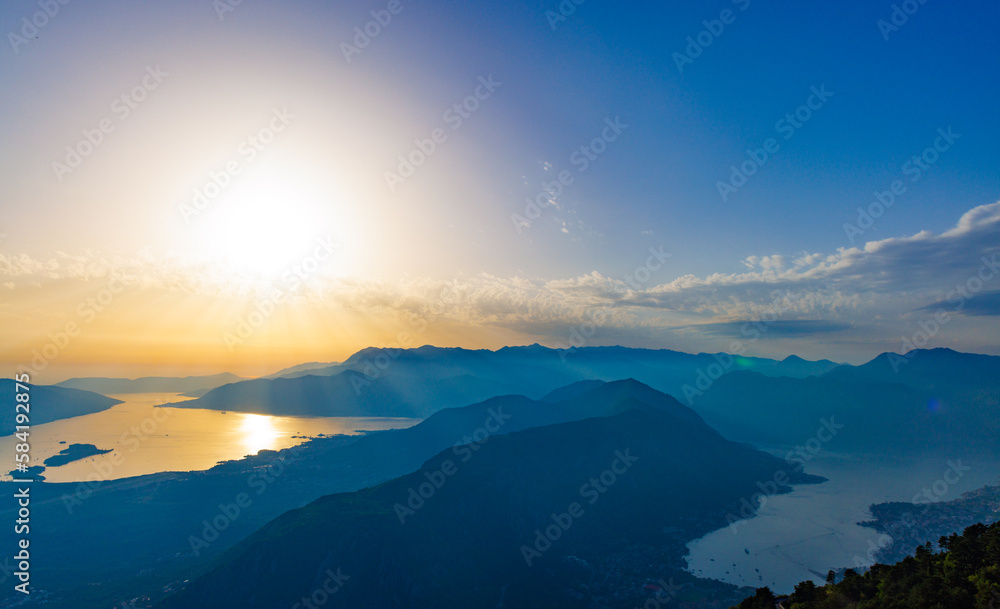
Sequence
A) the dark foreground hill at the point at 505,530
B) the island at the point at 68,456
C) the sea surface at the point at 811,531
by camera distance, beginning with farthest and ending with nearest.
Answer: the island at the point at 68,456 < the sea surface at the point at 811,531 < the dark foreground hill at the point at 505,530

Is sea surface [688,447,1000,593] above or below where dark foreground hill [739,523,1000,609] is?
below

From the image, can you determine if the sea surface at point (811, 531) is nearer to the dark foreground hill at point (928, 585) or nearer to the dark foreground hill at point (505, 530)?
the dark foreground hill at point (505, 530)

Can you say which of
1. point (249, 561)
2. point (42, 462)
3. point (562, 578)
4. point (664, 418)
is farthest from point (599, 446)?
point (42, 462)

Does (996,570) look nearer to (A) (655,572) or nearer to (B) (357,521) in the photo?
(A) (655,572)

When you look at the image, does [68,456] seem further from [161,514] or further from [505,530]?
[505,530]

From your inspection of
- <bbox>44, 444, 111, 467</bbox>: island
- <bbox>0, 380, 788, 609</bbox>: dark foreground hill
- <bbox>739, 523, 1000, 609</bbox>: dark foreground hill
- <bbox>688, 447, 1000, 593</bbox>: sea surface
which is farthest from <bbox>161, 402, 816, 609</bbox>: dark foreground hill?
<bbox>44, 444, 111, 467</bbox>: island

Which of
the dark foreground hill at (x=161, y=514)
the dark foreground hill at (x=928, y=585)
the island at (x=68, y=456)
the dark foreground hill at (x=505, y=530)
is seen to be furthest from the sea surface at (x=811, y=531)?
the island at (x=68, y=456)

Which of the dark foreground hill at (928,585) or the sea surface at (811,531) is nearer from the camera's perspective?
the dark foreground hill at (928,585)

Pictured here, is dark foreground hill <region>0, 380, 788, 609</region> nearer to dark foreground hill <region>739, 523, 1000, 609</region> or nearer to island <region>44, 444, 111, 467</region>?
island <region>44, 444, 111, 467</region>
